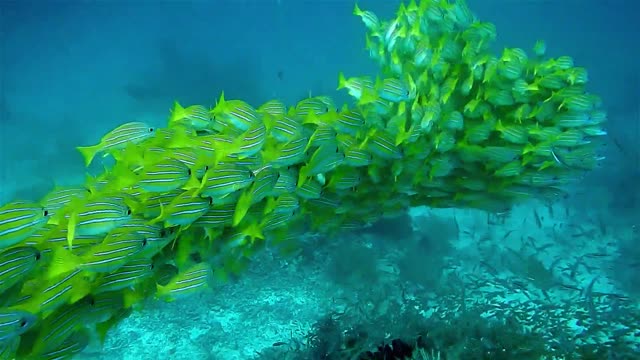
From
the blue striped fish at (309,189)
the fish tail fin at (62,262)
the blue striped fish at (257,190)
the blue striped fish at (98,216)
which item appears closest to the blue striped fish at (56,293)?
the fish tail fin at (62,262)

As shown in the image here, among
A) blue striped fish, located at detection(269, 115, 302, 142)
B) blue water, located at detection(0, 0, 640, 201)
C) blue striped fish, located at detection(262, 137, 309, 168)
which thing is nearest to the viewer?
blue striped fish, located at detection(262, 137, 309, 168)

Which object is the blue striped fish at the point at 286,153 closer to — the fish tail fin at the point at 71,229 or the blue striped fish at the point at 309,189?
the blue striped fish at the point at 309,189

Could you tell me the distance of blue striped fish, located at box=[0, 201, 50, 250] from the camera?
9.24ft

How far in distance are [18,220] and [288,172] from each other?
7.13 ft

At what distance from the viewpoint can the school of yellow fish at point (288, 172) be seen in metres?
3.36

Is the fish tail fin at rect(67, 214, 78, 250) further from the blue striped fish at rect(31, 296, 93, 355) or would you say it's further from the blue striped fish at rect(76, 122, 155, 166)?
the blue striped fish at rect(76, 122, 155, 166)

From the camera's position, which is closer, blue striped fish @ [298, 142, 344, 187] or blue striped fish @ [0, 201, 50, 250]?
blue striped fish @ [0, 201, 50, 250]

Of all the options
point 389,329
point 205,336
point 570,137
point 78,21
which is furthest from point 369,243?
point 78,21

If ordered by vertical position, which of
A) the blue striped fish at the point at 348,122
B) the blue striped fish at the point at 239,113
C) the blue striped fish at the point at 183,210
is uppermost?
the blue striped fish at the point at 348,122

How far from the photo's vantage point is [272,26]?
117 ft

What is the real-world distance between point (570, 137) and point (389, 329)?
316cm

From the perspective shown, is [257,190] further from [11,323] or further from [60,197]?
[11,323]

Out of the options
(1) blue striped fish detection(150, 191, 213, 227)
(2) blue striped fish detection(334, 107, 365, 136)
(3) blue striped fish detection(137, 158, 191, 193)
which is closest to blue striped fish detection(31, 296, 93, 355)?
(1) blue striped fish detection(150, 191, 213, 227)

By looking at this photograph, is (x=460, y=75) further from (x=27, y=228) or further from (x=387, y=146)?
(x=27, y=228)
